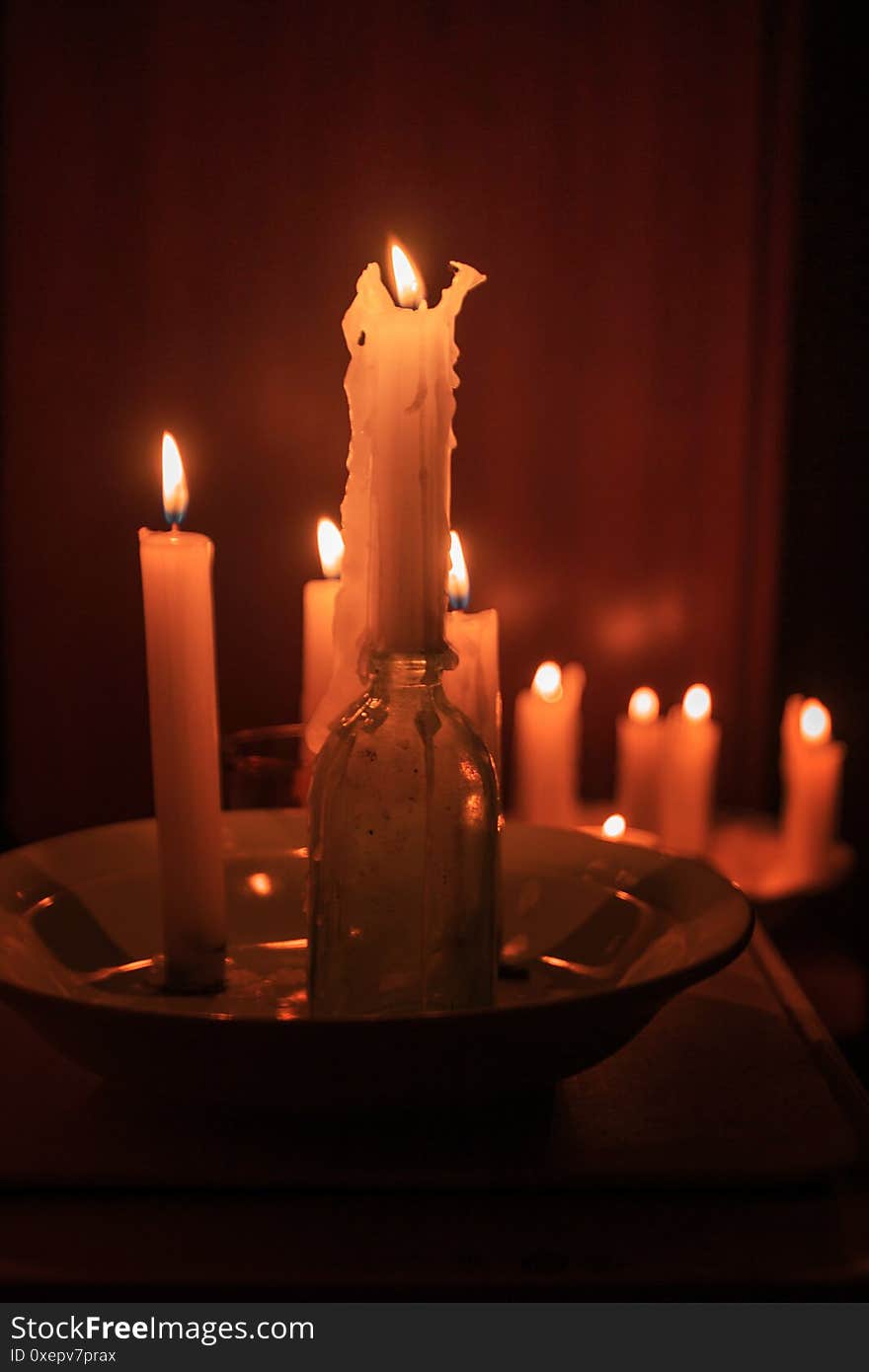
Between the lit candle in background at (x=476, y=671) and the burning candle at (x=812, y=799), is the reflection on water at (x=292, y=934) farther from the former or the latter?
the burning candle at (x=812, y=799)

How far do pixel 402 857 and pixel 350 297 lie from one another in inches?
50.5

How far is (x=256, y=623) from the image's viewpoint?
1.68 meters

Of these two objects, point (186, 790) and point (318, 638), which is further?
point (318, 638)

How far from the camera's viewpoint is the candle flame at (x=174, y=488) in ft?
1.91

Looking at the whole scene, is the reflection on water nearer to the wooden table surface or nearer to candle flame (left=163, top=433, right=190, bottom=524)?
the wooden table surface

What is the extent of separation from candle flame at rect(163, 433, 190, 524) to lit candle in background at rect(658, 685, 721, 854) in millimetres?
933

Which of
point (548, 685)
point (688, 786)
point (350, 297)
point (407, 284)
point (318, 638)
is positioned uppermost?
point (350, 297)

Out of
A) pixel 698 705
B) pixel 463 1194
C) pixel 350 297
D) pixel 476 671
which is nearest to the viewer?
pixel 463 1194

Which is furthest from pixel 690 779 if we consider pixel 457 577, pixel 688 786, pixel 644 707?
pixel 457 577

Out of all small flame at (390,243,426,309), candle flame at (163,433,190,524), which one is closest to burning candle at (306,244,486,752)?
small flame at (390,243,426,309)

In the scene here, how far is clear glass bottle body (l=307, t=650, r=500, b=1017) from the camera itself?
49 cm

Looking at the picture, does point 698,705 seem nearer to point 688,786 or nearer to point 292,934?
point 688,786

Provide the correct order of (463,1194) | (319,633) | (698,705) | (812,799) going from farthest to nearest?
1. (698,705)
2. (812,799)
3. (319,633)
4. (463,1194)

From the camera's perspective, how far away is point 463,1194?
0.45 metres
